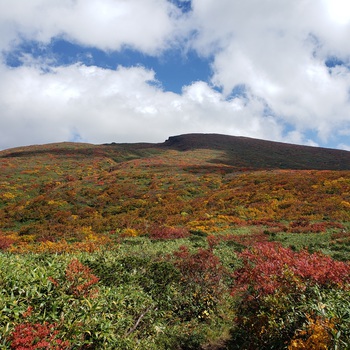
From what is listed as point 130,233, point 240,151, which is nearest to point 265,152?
point 240,151

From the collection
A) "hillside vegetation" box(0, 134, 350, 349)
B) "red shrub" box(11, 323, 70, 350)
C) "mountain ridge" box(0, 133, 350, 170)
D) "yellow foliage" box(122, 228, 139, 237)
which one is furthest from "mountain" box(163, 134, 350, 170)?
"red shrub" box(11, 323, 70, 350)

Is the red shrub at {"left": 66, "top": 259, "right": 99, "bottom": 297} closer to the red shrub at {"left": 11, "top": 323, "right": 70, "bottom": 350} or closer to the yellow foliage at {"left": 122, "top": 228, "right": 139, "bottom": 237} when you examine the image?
the red shrub at {"left": 11, "top": 323, "right": 70, "bottom": 350}

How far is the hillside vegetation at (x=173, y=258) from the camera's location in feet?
21.5

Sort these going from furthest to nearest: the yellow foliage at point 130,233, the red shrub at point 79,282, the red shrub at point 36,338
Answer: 1. the yellow foliage at point 130,233
2. the red shrub at point 79,282
3. the red shrub at point 36,338

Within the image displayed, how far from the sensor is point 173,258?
49.4ft

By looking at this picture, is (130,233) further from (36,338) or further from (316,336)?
(316,336)

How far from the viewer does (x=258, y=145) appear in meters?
101

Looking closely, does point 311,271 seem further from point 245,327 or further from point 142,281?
point 142,281

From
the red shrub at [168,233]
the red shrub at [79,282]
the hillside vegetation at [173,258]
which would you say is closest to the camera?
the hillside vegetation at [173,258]

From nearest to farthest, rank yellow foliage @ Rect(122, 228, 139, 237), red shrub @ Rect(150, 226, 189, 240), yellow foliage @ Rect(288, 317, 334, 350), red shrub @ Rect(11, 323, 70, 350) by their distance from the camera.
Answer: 1. yellow foliage @ Rect(288, 317, 334, 350)
2. red shrub @ Rect(11, 323, 70, 350)
3. red shrub @ Rect(150, 226, 189, 240)
4. yellow foliage @ Rect(122, 228, 139, 237)

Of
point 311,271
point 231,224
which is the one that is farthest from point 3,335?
point 231,224

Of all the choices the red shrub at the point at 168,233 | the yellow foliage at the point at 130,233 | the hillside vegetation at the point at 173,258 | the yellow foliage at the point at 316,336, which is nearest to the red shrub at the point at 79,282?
the hillside vegetation at the point at 173,258

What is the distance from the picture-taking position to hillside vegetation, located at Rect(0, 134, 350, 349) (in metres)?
6.57

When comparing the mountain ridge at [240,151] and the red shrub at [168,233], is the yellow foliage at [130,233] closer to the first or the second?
the red shrub at [168,233]
